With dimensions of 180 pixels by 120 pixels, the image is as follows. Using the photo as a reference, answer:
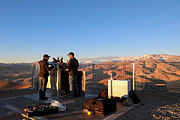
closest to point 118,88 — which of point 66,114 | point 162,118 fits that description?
point 162,118

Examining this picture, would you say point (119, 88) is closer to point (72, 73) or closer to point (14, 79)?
point (72, 73)

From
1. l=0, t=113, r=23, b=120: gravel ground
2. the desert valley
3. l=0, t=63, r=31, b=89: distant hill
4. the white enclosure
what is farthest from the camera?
l=0, t=63, r=31, b=89: distant hill

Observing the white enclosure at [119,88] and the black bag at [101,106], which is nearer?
the black bag at [101,106]

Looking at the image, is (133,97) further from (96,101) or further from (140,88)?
(140,88)

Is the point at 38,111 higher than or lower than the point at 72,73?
lower

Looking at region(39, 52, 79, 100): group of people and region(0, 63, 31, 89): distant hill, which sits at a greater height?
region(39, 52, 79, 100): group of people

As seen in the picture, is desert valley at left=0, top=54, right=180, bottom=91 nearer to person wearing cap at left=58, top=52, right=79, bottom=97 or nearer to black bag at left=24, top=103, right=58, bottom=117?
person wearing cap at left=58, top=52, right=79, bottom=97

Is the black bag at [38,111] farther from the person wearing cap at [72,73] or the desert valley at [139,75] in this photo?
the desert valley at [139,75]

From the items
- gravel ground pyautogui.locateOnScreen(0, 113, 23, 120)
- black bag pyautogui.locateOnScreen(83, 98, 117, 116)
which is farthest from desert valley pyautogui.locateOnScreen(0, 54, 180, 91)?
Result: gravel ground pyautogui.locateOnScreen(0, 113, 23, 120)

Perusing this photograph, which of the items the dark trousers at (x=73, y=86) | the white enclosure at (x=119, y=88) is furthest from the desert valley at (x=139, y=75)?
the dark trousers at (x=73, y=86)

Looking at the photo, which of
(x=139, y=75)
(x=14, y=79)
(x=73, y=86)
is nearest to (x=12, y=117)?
(x=73, y=86)

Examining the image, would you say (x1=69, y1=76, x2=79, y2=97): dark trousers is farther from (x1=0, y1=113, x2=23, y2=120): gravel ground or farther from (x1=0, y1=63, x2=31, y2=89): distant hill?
(x1=0, y1=63, x2=31, y2=89): distant hill

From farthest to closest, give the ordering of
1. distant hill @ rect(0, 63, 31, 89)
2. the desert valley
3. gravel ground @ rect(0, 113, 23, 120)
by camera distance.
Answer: distant hill @ rect(0, 63, 31, 89) < the desert valley < gravel ground @ rect(0, 113, 23, 120)

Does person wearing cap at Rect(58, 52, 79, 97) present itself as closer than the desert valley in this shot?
Yes
